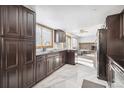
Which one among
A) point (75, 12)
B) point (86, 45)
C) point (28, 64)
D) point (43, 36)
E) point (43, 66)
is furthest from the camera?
point (86, 45)

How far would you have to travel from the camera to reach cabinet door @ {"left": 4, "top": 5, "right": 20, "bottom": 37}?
Result: 1838 millimetres

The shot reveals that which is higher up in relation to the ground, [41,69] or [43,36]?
[43,36]

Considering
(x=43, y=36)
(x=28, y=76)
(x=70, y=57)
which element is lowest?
(x=28, y=76)

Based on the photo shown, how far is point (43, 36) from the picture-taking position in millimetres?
4836

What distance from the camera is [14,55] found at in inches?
80.4

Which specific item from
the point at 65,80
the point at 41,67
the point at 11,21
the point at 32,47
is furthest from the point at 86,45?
the point at 11,21

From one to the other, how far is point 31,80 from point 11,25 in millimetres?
1542

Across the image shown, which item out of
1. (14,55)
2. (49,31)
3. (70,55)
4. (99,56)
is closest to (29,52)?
(14,55)

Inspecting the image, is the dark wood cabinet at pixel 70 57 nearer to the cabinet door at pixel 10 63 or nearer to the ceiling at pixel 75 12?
the ceiling at pixel 75 12

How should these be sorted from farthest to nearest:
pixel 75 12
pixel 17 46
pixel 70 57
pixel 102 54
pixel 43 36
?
pixel 70 57 < pixel 43 36 < pixel 102 54 < pixel 75 12 < pixel 17 46

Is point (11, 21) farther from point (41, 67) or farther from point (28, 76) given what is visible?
point (41, 67)

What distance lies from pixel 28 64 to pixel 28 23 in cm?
106
